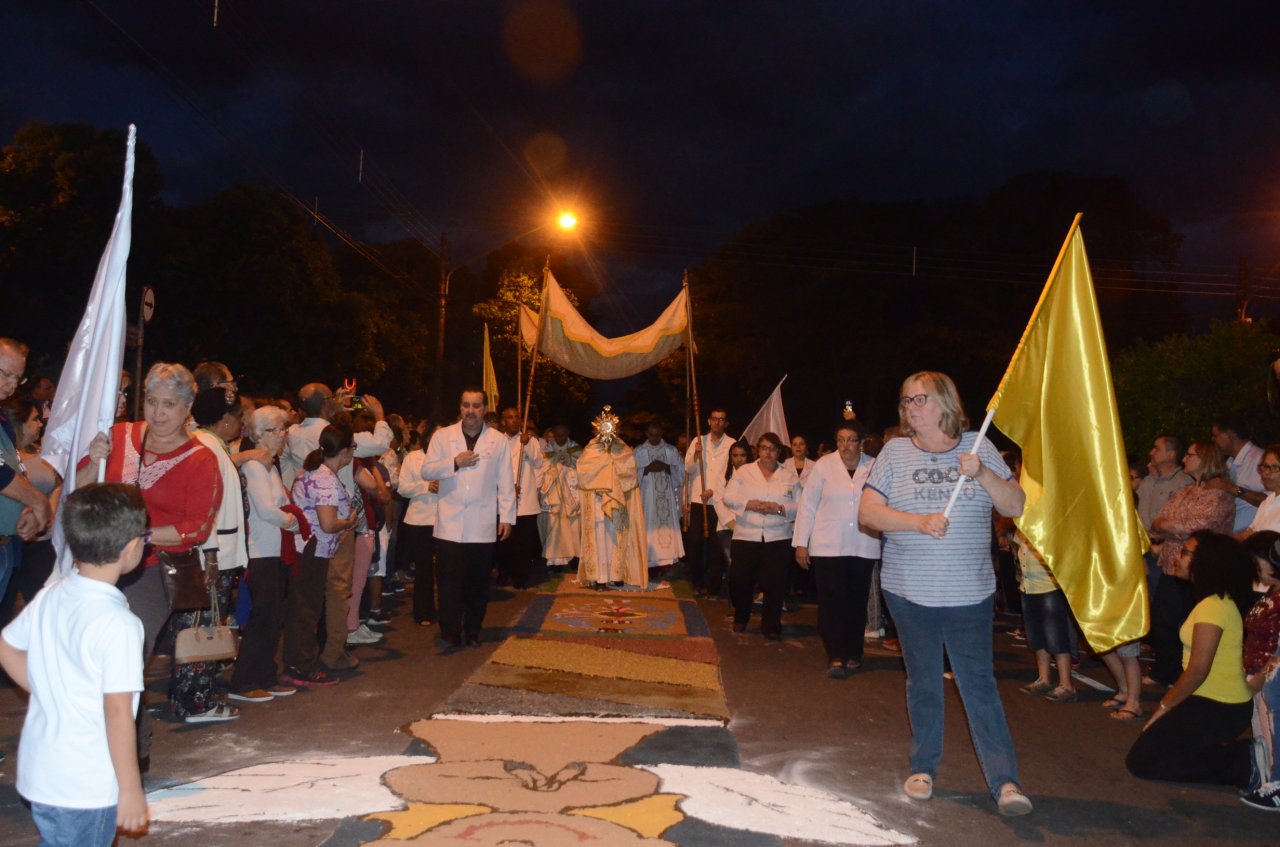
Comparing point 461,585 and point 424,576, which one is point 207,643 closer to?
point 461,585

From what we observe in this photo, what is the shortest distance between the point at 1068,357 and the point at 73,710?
4.92 meters

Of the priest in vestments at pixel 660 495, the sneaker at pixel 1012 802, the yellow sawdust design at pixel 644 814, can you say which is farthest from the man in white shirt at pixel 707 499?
the yellow sawdust design at pixel 644 814

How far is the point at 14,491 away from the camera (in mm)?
5824

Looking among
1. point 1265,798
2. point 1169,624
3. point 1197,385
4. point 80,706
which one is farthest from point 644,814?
point 1197,385

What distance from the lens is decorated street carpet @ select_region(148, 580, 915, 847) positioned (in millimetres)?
5121

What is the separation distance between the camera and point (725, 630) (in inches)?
467

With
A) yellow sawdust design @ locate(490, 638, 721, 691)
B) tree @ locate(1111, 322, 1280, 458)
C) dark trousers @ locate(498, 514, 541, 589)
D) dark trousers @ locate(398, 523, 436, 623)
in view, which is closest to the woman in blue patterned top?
yellow sawdust design @ locate(490, 638, 721, 691)

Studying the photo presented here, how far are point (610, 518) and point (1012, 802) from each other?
1023cm

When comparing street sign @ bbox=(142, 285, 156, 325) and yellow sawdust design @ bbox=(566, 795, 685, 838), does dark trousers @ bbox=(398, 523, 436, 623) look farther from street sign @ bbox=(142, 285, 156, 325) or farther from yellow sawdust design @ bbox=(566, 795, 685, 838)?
yellow sawdust design @ bbox=(566, 795, 685, 838)

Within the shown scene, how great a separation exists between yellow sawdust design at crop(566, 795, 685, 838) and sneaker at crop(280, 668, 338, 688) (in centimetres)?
352

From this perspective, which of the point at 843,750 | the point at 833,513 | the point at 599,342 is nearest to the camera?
the point at 843,750

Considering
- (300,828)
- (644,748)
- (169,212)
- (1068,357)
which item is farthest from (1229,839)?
(169,212)

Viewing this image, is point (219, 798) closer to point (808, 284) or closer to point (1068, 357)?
point (1068, 357)

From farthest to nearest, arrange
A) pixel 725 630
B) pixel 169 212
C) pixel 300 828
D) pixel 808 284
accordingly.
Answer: pixel 808 284, pixel 169 212, pixel 725 630, pixel 300 828
